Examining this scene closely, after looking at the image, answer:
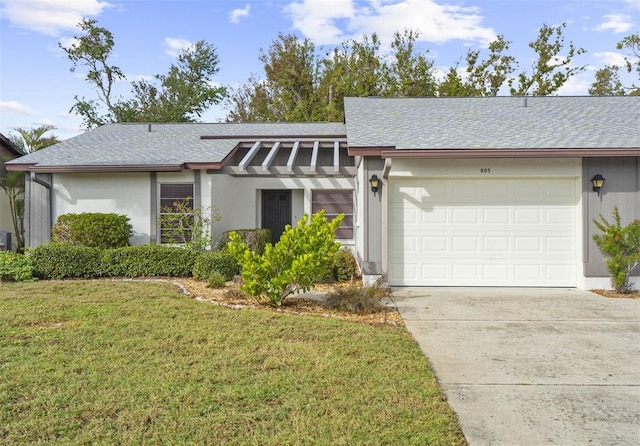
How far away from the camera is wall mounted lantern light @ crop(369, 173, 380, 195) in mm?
9578

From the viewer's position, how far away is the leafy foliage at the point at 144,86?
26.8 metres

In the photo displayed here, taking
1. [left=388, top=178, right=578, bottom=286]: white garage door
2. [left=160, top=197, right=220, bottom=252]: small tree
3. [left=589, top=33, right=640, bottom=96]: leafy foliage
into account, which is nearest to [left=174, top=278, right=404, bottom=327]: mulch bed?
[left=388, top=178, right=578, bottom=286]: white garage door

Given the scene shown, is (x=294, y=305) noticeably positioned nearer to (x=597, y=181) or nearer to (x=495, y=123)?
(x=597, y=181)

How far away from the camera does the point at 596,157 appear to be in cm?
943

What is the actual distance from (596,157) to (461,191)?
280cm

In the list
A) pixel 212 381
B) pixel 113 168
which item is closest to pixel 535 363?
pixel 212 381

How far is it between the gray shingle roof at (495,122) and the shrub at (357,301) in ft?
11.1

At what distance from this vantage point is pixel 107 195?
12344 millimetres

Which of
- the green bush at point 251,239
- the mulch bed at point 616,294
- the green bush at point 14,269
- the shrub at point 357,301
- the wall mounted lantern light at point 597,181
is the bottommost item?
the mulch bed at point 616,294

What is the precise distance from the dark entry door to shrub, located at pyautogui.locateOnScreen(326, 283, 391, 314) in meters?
7.00

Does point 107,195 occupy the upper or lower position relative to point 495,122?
lower

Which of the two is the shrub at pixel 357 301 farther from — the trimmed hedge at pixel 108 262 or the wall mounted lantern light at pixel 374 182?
the trimmed hedge at pixel 108 262

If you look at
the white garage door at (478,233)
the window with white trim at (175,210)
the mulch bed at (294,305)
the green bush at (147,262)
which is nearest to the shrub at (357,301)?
the mulch bed at (294,305)

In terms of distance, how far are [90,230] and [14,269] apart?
1881mm
